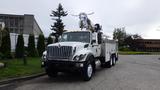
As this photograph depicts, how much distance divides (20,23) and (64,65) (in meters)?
55.6

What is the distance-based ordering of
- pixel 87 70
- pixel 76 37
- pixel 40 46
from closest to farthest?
pixel 87 70 < pixel 76 37 < pixel 40 46

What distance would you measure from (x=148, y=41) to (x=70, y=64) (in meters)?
96.0

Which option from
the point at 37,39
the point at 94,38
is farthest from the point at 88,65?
the point at 37,39

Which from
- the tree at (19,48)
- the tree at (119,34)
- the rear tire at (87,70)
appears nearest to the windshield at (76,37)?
the rear tire at (87,70)

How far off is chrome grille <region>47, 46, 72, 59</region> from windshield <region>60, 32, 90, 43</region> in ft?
6.17

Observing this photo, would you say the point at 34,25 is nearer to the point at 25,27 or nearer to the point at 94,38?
the point at 25,27

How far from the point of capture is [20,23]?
6562 cm

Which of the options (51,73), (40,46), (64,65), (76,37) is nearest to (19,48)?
(40,46)

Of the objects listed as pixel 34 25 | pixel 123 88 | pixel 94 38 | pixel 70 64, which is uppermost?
pixel 34 25

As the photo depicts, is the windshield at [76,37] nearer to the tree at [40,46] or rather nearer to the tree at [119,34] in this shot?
the tree at [40,46]

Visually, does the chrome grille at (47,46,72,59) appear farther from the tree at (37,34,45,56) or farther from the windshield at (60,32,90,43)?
the tree at (37,34,45,56)

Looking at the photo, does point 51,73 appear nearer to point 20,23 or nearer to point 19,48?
point 19,48

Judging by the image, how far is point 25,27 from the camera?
6262 centimetres

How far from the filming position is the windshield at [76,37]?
1407 cm
